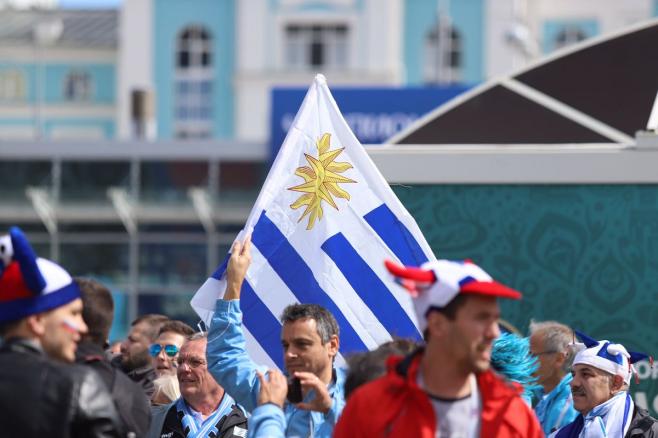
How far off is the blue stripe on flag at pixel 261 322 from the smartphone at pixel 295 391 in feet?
5.21

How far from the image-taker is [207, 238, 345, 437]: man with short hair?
19.4 ft

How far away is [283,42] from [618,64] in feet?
174

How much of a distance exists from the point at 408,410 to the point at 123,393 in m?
1.08

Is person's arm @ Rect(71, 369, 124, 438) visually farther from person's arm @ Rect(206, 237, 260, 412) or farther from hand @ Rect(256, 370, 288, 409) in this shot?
person's arm @ Rect(206, 237, 260, 412)

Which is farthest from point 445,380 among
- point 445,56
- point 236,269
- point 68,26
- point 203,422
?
point 68,26

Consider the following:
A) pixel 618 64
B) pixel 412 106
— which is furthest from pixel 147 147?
pixel 618 64

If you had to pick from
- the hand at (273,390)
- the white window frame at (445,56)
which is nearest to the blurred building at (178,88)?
the white window frame at (445,56)

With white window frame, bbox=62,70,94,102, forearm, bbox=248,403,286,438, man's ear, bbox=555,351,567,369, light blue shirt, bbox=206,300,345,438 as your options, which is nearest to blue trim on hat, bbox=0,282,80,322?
forearm, bbox=248,403,286,438

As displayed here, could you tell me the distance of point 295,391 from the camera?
562 centimetres

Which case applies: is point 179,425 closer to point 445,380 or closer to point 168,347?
point 168,347

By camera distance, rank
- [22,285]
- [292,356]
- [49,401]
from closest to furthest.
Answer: [49,401], [22,285], [292,356]

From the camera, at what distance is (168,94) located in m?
64.4

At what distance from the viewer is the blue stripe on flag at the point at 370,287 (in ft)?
23.5

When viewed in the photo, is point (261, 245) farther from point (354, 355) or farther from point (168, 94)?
point (168, 94)
